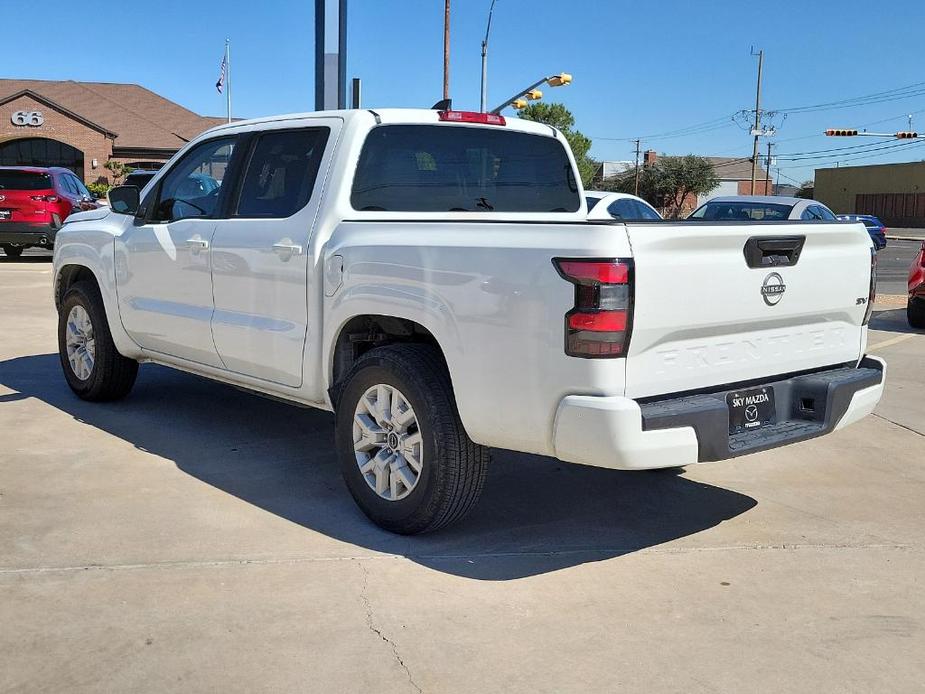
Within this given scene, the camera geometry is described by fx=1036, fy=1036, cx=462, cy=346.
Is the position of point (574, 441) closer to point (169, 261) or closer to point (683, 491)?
point (683, 491)

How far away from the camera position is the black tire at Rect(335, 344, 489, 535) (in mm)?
4312

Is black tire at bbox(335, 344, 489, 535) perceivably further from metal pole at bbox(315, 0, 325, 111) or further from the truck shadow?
metal pole at bbox(315, 0, 325, 111)

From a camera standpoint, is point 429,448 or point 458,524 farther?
point 458,524

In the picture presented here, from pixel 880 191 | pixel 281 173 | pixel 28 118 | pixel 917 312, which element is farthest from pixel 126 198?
pixel 880 191

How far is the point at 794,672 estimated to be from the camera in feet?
11.1

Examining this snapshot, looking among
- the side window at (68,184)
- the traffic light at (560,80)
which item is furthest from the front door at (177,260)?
the traffic light at (560,80)

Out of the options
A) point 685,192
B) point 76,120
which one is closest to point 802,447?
point 76,120

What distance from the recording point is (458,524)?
479 cm

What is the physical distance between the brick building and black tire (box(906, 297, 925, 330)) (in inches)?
1645

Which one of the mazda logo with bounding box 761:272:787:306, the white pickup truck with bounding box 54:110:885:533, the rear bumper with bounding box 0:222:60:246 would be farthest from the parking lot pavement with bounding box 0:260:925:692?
the rear bumper with bounding box 0:222:60:246

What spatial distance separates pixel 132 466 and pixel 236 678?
2.67 meters

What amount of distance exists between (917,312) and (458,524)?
957 centimetres

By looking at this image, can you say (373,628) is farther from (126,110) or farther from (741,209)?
(126,110)

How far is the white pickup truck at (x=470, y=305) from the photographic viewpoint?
3.88 metres
